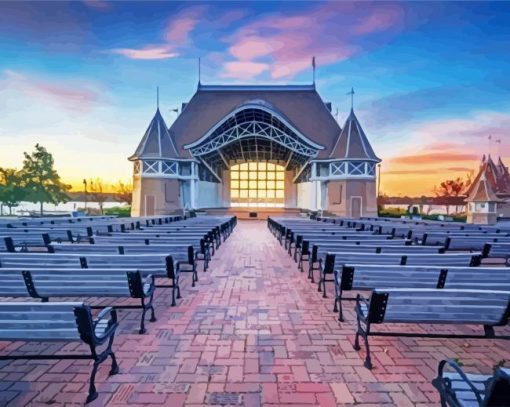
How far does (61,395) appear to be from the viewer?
246cm

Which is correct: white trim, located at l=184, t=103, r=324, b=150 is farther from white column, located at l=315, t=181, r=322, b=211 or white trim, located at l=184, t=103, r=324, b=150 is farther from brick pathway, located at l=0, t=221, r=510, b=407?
brick pathway, located at l=0, t=221, r=510, b=407

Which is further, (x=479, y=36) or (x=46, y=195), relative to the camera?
(x=46, y=195)

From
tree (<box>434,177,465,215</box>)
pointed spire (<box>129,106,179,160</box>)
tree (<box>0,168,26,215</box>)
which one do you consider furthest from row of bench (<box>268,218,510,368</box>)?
tree (<box>434,177,465,215</box>)

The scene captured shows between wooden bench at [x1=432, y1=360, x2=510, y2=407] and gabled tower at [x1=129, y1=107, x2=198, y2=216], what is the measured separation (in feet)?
82.7

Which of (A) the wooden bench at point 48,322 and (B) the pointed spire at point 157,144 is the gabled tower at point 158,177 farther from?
(A) the wooden bench at point 48,322

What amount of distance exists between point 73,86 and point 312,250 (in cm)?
3172

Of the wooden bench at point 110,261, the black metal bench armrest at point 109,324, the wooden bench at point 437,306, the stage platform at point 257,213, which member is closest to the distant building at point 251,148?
the stage platform at point 257,213

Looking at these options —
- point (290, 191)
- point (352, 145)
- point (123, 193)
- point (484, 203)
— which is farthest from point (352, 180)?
point (123, 193)

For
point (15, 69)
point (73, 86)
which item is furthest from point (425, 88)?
point (15, 69)

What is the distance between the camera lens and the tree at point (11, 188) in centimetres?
3206

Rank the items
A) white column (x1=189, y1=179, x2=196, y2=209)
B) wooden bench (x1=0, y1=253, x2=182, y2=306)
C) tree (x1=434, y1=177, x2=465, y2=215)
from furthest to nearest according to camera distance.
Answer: tree (x1=434, y1=177, x2=465, y2=215) → white column (x1=189, y1=179, x2=196, y2=209) → wooden bench (x1=0, y1=253, x2=182, y2=306)

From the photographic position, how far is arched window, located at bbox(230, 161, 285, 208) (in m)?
40.2

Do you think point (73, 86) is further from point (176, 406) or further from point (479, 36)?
point (479, 36)

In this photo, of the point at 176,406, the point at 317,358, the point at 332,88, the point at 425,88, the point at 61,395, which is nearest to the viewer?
the point at 176,406
